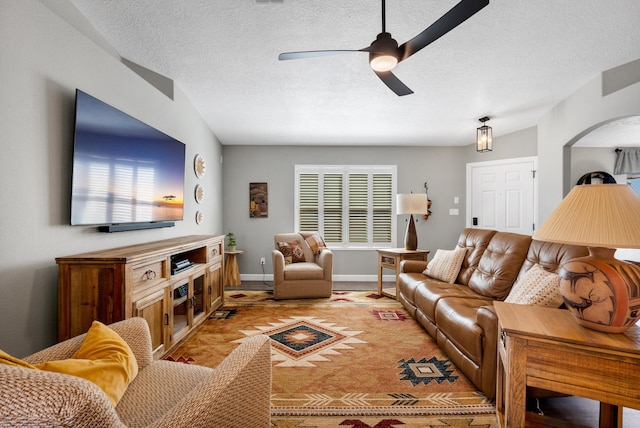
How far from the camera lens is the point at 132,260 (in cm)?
197

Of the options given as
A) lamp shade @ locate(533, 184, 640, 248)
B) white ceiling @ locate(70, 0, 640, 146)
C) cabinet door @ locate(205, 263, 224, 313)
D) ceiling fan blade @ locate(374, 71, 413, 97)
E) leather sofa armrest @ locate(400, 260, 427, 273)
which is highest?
white ceiling @ locate(70, 0, 640, 146)

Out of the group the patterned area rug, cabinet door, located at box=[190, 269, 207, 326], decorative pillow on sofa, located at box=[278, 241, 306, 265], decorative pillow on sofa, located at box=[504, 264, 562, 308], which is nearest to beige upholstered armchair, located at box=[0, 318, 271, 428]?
the patterned area rug

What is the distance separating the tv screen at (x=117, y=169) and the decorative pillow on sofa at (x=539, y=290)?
9.59ft

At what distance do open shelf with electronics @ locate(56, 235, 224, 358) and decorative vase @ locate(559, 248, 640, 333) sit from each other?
93.0 inches

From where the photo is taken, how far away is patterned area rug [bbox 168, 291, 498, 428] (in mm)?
1799

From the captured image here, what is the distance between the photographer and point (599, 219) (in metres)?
1.28

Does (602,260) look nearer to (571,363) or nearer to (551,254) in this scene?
(571,363)

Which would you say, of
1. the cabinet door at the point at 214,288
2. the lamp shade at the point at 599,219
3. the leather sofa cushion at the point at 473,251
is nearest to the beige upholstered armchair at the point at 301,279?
the cabinet door at the point at 214,288

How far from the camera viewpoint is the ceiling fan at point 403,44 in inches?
60.3

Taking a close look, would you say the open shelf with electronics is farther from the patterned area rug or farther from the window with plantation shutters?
the window with plantation shutters

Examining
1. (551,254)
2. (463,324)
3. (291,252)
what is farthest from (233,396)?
(291,252)

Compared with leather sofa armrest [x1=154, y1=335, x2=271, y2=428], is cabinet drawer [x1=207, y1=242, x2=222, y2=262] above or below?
above

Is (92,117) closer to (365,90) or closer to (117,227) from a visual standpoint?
(117,227)

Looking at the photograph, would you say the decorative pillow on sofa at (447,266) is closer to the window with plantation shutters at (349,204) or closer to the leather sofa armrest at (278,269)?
the leather sofa armrest at (278,269)
